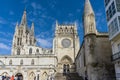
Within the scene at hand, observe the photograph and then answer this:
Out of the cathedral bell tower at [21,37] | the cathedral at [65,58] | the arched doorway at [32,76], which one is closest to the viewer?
the cathedral at [65,58]

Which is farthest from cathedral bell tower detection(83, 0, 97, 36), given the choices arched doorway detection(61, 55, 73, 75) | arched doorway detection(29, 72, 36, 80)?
arched doorway detection(61, 55, 73, 75)

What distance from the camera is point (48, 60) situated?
156ft

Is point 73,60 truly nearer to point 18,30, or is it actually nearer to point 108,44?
point 108,44

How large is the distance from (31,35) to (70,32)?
37256 mm

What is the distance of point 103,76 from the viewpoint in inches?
896

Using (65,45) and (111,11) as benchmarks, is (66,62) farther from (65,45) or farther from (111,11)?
(111,11)

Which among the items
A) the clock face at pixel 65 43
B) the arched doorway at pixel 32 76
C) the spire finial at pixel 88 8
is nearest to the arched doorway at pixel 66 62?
the clock face at pixel 65 43

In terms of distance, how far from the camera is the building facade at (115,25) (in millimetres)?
19028

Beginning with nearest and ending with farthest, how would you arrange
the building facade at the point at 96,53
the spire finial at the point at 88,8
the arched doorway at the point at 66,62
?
1. the building facade at the point at 96,53
2. the spire finial at the point at 88,8
3. the arched doorway at the point at 66,62

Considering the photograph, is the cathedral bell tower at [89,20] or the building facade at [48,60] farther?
the building facade at [48,60]

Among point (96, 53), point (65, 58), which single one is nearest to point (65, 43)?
point (65, 58)

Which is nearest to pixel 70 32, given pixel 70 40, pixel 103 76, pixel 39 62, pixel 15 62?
pixel 70 40

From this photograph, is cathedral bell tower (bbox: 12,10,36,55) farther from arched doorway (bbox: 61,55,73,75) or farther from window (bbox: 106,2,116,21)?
window (bbox: 106,2,116,21)

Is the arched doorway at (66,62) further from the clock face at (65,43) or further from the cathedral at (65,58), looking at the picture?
the clock face at (65,43)
